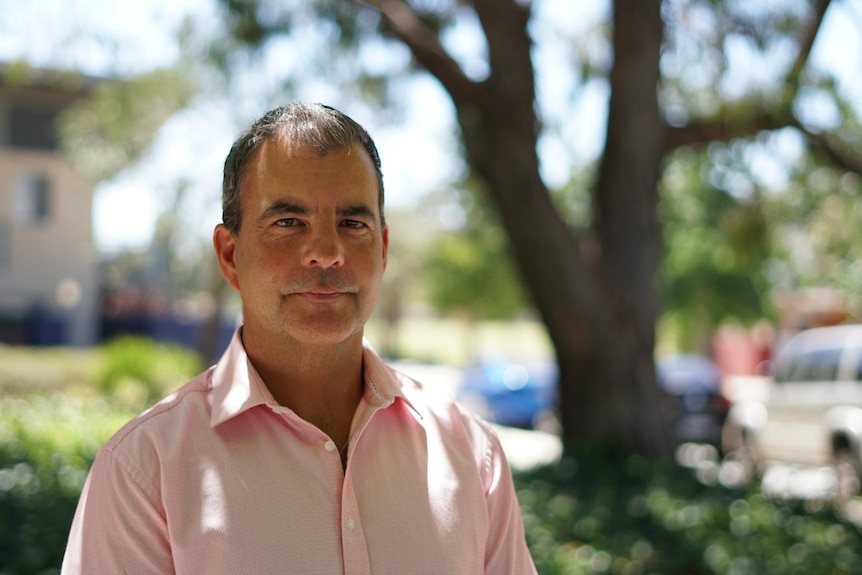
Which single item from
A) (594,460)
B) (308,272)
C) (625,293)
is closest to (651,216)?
(625,293)

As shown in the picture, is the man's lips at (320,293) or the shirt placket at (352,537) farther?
the man's lips at (320,293)

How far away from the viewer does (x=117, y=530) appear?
5.84 feet

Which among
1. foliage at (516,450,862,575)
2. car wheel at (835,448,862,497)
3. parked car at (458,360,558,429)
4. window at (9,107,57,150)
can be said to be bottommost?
parked car at (458,360,558,429)

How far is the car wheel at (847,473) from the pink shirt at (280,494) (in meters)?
9.08

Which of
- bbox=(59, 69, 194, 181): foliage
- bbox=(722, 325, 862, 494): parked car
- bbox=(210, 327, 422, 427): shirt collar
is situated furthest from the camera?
bbox=(59, 69, 194, 181): foliage

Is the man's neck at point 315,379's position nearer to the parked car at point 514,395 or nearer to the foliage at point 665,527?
the foliage at point 665,527

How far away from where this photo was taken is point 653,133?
8438 mm

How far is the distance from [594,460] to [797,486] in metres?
5.05

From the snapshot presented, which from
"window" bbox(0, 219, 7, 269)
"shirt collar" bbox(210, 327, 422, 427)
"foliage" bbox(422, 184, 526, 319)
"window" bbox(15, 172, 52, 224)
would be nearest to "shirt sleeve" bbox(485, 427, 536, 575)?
"shirt collar" bbox(210, 327, 422, 427)

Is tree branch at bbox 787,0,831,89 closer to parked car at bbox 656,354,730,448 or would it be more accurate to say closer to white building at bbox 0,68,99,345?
parked car at bbox 656,354,730,448

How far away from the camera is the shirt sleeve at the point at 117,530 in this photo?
1.77m

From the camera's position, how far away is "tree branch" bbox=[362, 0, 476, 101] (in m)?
7.91

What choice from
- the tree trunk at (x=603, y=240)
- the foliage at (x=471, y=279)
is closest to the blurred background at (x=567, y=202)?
the tree trunk at (x=603, y=240)

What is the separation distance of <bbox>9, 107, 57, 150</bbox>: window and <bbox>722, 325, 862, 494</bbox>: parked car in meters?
17.2
